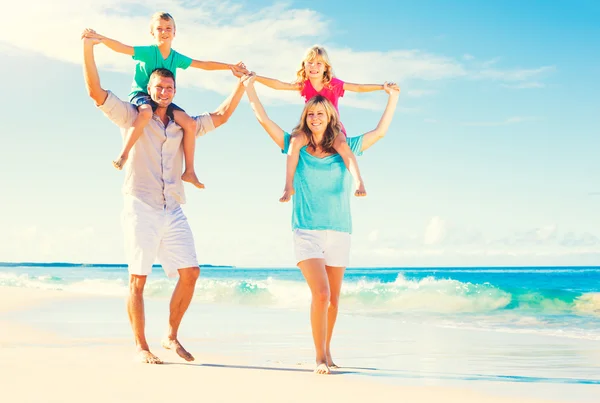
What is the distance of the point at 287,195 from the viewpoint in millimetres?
4906

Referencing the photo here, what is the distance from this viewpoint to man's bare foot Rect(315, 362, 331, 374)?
4.76 meters

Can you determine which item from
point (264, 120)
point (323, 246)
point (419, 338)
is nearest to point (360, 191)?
point (323, 246)

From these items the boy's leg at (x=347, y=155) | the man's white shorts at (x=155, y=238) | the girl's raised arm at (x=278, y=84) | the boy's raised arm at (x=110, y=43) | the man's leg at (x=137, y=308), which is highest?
the boy's raised arm at (x=110, y=43)

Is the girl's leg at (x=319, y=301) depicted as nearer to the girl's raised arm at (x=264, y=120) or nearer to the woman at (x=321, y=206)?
the woman at (x=321, y=206)

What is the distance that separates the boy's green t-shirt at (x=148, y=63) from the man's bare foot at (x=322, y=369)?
2.36 metres

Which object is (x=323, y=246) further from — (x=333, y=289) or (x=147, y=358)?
(x=147, y=358)

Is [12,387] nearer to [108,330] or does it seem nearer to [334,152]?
[334,152]

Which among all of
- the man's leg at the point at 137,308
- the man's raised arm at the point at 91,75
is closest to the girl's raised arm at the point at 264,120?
the man's raised arm at the point at 91,75

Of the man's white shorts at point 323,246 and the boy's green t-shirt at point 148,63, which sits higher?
the boy's green t-shirt at point 148,63

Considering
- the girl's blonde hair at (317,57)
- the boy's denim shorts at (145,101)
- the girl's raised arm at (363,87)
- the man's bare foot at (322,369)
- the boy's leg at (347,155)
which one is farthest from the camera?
the girl's raised arm at (363,87)

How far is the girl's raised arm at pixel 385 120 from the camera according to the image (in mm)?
5309

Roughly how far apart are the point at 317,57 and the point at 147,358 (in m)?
2.51

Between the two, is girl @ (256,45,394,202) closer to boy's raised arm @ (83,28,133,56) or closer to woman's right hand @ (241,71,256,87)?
woman's right hand @ (241,71,256,87)

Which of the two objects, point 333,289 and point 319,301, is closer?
point 319,301
